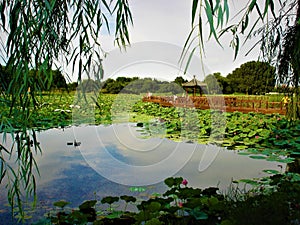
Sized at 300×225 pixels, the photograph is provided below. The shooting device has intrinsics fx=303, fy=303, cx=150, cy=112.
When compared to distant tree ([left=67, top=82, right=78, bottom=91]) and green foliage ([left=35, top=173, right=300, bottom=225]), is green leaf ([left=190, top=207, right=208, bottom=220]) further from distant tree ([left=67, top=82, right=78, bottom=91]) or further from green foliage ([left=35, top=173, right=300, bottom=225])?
distant tree ([left=67, top=82, right=78, bottom=91])

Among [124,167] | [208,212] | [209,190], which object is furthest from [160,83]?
[208,212]

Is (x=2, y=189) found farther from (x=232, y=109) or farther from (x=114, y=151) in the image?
(x=232, y=109)

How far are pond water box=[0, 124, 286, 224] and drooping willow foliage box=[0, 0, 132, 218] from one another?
111 cm

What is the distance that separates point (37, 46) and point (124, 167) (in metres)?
2.32

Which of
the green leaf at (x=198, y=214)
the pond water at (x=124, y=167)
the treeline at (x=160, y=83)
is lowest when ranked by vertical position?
the pond water at (x=124, y=167)

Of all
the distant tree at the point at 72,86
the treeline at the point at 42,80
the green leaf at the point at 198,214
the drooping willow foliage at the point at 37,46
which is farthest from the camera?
the green leaf at the point at 198,214

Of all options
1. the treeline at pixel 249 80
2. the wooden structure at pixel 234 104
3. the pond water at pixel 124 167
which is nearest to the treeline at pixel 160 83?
the treeline at pixel 249 80

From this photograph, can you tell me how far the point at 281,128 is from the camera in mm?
4656

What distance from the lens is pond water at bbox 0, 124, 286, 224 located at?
2375 millimetres

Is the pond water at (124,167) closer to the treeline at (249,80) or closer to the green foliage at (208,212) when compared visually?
the green foliage at (208,212)

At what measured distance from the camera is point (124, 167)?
10.4ft

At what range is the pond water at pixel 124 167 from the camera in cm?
238

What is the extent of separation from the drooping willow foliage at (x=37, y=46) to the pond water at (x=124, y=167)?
111 cm

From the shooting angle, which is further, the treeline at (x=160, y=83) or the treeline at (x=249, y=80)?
the treeline at (x=249, y=80)
